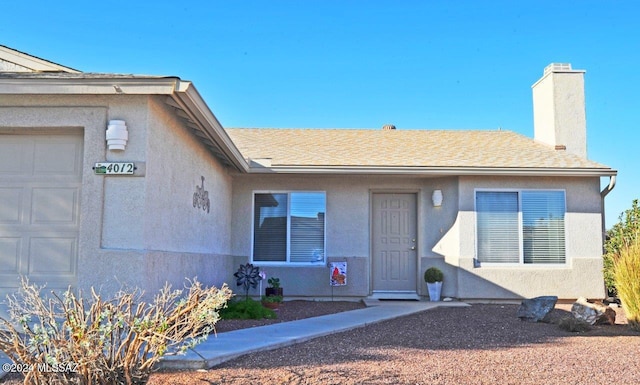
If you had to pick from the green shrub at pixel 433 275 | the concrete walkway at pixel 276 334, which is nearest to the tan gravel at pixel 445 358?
the concrete walkway at pixel 276 334

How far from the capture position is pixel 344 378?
464cm

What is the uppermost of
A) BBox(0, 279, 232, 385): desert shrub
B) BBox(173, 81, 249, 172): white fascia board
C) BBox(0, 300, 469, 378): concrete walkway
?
BBox(173, 81, 249, 172): white fascia board

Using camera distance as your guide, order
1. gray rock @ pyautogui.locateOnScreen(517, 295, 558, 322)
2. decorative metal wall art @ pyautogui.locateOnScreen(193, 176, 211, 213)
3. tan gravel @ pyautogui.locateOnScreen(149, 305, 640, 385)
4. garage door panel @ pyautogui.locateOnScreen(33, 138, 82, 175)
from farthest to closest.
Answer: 1. decorative metal wall art @ pyautogui.locateOnScreen(193, 176, 211, 213)
2. gray rock @ pyautogui.locateOnScreen(517, 295, 558, 322)
3. garage door panel @ pyautogui.locateOnScreen(33, 138, 82, 175)
4. tan gravel @ pyautogui.locateOnScreen(149, 305, 640, 385)

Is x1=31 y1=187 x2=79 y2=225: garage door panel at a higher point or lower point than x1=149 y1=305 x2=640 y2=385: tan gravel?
higher

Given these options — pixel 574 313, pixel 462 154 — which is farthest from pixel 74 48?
pixel 574 313

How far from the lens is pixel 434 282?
11.2 meters

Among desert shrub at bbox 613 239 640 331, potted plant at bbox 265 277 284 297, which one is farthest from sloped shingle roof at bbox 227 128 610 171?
desert shrub at bbox 613 239 640 331

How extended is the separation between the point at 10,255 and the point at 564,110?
12.3m

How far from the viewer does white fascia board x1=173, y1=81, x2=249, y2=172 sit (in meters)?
6.15

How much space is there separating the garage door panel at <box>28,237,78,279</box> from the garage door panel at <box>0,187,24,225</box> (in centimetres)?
36

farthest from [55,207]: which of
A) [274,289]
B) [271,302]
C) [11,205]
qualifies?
[274,289]

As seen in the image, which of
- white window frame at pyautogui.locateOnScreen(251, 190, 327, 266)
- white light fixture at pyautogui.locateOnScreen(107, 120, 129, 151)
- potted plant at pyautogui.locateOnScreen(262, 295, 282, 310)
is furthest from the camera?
white window frame at pyautogui.locateOnScreen(251, 190, 327, 266)

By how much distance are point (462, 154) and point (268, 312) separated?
631 centimetres

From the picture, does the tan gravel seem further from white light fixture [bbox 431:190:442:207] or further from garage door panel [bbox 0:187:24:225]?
white light fixture [bbox 431:190:442:207]
